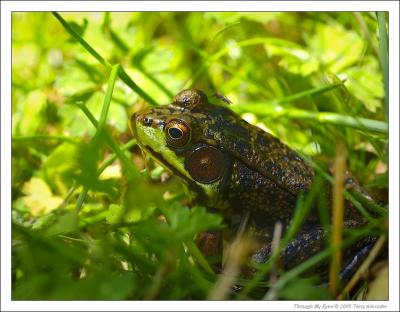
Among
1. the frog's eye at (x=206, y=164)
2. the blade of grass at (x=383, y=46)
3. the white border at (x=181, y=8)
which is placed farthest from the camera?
the frog's eye at (x=206, y=164)

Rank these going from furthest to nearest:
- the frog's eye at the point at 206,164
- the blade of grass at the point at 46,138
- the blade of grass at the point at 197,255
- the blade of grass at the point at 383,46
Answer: the blade of grass at the point at 46,138 → the frog's eye at the point at 206,164 → the blade of grass at the point at 383,46 → the blade of grass at the point at 197,255

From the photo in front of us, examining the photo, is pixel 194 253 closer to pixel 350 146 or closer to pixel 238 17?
pixel 350 146

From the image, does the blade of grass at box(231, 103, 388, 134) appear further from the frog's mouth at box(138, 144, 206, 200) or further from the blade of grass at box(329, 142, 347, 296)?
the frog's mouth at box(138, 144, 206, 200)

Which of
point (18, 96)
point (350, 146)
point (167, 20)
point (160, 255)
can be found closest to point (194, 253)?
point (160, 255)

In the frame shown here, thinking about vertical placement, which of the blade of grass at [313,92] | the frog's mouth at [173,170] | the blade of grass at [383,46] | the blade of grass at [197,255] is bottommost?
the blade of grass at [197,255]

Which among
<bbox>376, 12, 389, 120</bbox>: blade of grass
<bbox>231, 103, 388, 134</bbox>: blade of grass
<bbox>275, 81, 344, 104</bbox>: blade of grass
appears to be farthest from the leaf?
<bbox>376, 12, 389, 120</bbox>: blade of grass

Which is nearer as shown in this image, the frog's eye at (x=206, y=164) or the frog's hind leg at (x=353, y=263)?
the frog's hind leg at (x=353, y=263)

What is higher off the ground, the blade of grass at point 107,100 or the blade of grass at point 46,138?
the blade of grass at point 107,100

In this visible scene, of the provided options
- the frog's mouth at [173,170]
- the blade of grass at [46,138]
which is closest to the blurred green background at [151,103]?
the blade of grass at [46,138]

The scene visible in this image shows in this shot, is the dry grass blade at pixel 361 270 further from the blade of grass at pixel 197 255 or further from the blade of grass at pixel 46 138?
the blade of grass at pixel 46 138
